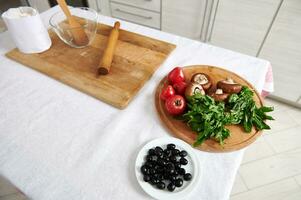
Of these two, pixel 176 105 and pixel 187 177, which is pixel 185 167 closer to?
pixel 187 177

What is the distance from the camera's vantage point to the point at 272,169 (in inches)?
47.0

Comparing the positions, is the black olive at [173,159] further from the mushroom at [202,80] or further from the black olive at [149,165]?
the mushroom at [202,80]

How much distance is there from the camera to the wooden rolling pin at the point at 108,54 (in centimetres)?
71

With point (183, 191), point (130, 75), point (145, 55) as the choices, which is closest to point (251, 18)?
point (145, 55)

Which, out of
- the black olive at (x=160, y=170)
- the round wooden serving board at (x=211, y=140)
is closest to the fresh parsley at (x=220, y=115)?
the round wooden serving board at (x=211, y=140)

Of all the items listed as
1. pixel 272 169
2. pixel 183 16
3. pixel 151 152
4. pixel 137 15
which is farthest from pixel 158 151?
pixel 137 15

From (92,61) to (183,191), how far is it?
1.78 ft

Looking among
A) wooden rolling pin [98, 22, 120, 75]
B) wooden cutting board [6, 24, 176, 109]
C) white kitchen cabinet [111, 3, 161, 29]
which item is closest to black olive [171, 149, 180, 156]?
wooden cutting board [6, 24, 176, 109]

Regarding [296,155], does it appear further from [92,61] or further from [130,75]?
[92,61]

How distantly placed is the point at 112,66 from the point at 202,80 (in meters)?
0.32

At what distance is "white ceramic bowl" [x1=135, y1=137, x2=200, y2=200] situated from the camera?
1.51 feet

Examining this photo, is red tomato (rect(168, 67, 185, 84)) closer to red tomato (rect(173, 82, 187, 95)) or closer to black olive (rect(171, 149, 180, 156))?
red tomato (rect(173, 82, 187, 95))

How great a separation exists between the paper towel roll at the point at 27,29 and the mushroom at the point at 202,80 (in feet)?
1.86

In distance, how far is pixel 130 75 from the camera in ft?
2.39
